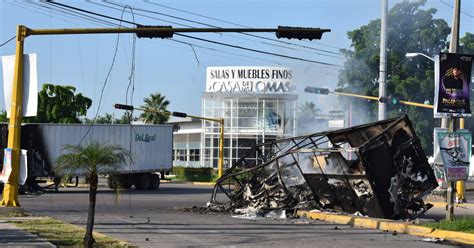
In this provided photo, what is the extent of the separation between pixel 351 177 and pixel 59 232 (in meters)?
8.25

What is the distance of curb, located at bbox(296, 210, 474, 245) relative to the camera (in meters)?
14.6

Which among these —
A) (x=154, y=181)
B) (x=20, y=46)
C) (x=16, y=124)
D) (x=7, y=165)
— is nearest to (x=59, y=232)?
(x=7, y=165)

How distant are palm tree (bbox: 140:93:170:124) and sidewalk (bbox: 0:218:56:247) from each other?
6588 cm

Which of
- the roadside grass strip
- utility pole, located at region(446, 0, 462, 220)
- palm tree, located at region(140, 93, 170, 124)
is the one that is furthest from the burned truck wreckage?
palm tree, located at region(140, 93, 170, 124)

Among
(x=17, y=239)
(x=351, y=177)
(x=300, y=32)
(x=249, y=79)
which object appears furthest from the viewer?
(x=249, y=79)

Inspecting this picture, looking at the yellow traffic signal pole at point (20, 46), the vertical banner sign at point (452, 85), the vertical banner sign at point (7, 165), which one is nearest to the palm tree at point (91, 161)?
the yellow traffic signal pole at point (20, 46)

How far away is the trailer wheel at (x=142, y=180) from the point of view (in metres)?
37.3

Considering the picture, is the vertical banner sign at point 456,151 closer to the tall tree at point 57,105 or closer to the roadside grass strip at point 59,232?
the roadside grass strip at point 59,232

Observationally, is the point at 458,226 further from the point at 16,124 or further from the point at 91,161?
the point at 16,124

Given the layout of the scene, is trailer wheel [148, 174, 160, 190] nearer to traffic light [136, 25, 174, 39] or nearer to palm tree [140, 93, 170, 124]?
traffic light [136, 25, 174, 39]

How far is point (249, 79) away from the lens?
225 ft

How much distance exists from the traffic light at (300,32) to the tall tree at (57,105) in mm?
44294

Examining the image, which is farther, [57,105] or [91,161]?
[57,105]

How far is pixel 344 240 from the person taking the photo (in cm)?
1422
